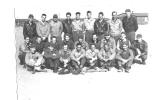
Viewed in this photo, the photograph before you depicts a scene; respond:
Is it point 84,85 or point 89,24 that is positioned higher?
point 89,24

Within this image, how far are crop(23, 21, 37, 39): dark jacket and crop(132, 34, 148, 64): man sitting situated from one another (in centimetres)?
120

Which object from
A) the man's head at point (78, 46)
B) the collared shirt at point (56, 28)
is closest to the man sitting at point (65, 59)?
the man's head at point (78, 46)

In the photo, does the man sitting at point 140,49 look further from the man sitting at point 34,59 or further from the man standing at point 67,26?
the man sitting at point 34,59

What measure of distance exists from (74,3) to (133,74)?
109cm

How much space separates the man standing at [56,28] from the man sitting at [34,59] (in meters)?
0.27

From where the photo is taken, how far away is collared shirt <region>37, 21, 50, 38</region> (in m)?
3.76

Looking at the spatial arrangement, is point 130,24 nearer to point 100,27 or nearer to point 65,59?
point 100,27

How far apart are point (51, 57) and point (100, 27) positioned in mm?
680

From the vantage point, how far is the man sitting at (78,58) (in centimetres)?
380

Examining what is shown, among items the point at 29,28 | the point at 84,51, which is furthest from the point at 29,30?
the point at 84,51

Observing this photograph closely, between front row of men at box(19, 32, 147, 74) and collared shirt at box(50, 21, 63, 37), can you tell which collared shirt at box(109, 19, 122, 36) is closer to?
front row of men at box(19, 32, 147, 74)

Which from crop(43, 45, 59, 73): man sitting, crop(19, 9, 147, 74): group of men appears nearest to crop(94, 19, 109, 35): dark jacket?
crop(19, 9, 147, 74): group of men

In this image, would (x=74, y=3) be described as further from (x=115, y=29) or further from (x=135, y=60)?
(x=135, y=60)

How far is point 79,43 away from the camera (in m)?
3.79
